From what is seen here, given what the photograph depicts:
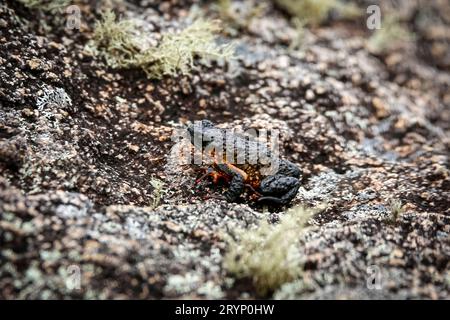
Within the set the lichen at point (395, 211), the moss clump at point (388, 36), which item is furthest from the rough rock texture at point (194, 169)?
the moss clump at point (388, 36)

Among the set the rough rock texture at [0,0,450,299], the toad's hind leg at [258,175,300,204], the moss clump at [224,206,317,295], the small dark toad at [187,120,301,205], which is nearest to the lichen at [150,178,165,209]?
the rough rock texture at [0,0,450,299]

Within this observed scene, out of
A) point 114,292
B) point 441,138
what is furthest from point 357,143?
point 114,292

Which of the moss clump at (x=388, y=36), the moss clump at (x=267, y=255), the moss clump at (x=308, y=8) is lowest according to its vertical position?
the moss clump at (x=267, y=255)

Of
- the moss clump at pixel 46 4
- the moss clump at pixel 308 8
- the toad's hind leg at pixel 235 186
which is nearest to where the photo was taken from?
the toad's hind leg at pixel 235 186

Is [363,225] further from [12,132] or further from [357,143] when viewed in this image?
[12,132]

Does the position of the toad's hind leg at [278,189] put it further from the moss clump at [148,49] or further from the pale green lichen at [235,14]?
the pale green lichen at [235,14]

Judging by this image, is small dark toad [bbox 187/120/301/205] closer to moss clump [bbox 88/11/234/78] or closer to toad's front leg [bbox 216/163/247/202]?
toad's front leg [bbox 216/163/247/202]

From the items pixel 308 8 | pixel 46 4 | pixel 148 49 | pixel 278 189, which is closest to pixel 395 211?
pixel 278 189

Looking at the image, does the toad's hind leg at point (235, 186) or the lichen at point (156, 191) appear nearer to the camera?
the lichen at point (156, 191)
